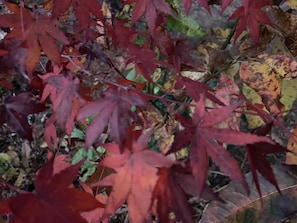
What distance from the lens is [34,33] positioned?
818 mm

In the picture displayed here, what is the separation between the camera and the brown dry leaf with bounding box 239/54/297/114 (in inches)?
46.8

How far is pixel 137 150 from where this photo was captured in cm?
66

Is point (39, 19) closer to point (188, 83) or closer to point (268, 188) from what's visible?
point (188, 83)

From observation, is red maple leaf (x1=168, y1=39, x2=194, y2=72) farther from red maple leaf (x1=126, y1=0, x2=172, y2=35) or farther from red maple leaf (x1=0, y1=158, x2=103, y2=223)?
red maple leaf (x1=0, y1=158, x2=103, y2=223)

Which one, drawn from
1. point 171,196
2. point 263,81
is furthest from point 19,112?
point 263,81

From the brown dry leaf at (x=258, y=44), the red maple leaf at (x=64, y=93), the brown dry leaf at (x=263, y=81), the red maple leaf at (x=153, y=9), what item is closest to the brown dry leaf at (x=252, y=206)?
the brown dry leaf at (x=263, y=81)

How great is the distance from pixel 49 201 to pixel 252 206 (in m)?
0.68

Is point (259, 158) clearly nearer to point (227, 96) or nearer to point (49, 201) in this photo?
point (49, 201)

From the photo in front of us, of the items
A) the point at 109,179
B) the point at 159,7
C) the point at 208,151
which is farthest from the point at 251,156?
the point at 159,7

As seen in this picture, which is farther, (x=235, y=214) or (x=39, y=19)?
(x=235, y=214)

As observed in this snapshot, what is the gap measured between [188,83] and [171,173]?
328 millimetres

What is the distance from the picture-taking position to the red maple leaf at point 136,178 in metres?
0.63

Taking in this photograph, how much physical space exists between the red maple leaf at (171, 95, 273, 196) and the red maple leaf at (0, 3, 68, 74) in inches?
10.7

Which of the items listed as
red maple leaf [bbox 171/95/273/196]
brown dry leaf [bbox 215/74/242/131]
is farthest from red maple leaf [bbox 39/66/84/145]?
brown dry leaf [bbox 215/74/242/131]
